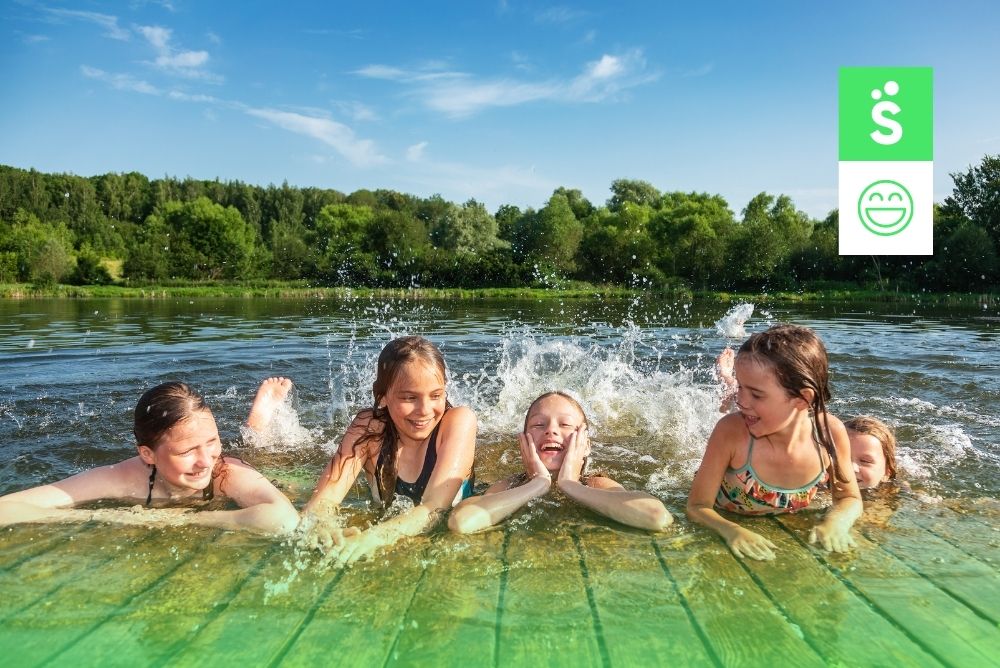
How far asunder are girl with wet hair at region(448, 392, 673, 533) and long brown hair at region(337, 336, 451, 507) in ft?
2.07

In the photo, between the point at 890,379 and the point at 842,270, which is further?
the point at 842,270

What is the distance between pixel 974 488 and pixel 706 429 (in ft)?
8.03

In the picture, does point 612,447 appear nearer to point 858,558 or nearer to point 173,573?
point 858,558

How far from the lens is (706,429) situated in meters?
7.16

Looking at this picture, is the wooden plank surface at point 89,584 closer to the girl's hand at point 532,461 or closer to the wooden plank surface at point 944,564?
the girl's hand at point 532,461

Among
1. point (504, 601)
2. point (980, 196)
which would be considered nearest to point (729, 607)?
point (504, 601)

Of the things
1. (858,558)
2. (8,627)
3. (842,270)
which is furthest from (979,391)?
(842,270)

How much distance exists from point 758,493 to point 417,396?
201cm

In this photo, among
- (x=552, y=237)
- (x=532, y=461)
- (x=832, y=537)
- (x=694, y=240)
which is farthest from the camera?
(x=552, y=237)

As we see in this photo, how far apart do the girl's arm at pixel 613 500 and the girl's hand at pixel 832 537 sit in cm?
73

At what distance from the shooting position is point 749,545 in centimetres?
357

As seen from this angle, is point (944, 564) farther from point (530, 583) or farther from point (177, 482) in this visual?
point (177, 482)

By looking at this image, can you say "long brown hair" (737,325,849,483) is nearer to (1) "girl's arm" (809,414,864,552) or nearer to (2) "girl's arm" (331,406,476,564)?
(1) "girl's arm" (809,414,864,552)

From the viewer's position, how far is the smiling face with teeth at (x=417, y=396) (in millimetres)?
4172
